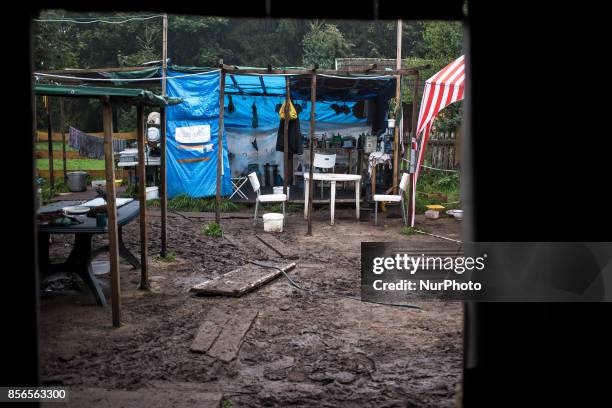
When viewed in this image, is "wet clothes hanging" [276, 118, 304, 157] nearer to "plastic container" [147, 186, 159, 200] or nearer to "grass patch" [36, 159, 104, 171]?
"plastic container" [147, 186, 159, 200]

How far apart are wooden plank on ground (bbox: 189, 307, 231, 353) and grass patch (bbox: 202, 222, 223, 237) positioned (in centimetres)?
407

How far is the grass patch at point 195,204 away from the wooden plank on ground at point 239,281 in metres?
5.48

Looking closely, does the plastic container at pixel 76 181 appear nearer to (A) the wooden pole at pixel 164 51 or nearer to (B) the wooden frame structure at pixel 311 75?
(A) the wooden pole at pixel 164 51

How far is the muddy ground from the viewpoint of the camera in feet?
13.4

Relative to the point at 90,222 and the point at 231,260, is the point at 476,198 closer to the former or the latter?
the point at 90,222

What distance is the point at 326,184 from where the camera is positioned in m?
14.6

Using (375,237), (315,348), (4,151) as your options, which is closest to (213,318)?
(315,348)

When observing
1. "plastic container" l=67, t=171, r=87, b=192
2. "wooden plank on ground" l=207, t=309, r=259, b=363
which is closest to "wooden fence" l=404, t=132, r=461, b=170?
"plastic container" l=67, t=171, r=87, b=192

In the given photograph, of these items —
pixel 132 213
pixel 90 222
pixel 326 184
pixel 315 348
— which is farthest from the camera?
pixel 326 184

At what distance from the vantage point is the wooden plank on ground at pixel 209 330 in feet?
15.8

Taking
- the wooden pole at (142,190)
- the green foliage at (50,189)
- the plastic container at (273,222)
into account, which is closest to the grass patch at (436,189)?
the plastic container at (273,222)

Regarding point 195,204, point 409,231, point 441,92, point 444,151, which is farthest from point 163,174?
point 444,151

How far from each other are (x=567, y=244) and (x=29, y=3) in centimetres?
232
